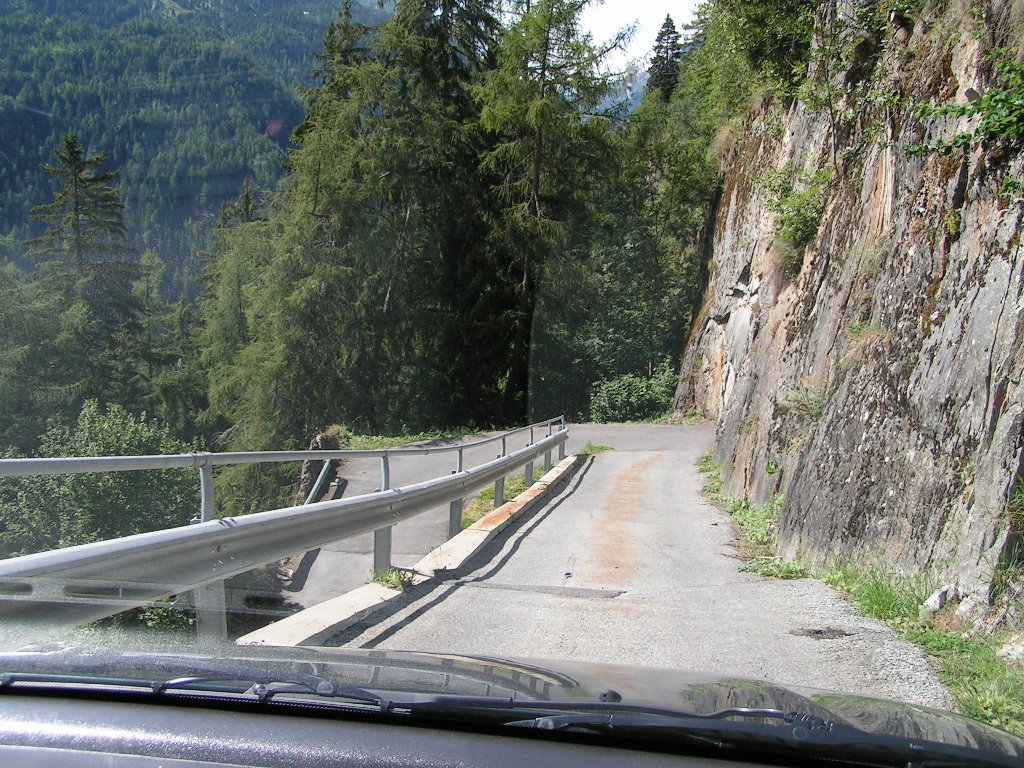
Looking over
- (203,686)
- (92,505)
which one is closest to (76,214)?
(92,505)

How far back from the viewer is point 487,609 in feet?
21.2

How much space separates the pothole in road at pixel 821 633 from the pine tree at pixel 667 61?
73.7m

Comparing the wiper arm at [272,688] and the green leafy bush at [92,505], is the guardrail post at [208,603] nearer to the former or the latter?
the wiper arm at [272,688]

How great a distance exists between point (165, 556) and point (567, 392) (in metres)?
37.5

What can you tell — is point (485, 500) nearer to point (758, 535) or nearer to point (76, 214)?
point (758, 535)

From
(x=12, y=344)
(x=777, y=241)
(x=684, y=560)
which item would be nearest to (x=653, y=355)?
(x=777, y=241)

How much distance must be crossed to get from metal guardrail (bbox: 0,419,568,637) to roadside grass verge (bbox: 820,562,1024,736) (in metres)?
3.81

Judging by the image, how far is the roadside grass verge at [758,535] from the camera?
8172 mm

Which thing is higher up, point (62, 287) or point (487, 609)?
point (62, 287)

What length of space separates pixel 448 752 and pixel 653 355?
3910 cm

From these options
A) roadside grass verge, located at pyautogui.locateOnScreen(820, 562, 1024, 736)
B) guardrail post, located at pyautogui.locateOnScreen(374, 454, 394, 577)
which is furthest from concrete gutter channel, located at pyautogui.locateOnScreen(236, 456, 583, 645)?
roadside grass verge, located at pyautogui.locateOnScreen(820, 562, 1024, 736)

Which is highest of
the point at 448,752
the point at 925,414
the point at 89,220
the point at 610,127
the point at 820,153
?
the point at 610,127

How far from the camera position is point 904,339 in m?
7.88

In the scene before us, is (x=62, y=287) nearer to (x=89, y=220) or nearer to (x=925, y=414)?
(x=89, y=220)
